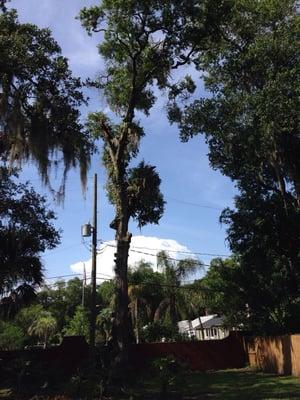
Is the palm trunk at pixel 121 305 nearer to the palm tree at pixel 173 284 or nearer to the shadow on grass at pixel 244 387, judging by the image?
the shadow on grass at pixel 244 387

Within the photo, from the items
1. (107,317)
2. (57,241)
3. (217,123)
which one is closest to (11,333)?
(107,317)

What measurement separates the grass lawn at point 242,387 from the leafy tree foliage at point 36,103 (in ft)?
25.6

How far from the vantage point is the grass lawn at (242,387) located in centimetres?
1426

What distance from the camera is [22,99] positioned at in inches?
687

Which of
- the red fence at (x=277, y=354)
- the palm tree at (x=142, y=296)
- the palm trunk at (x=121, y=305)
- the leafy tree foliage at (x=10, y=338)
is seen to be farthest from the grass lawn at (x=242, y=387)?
the leafy tree foliage at (x=10, y=338)

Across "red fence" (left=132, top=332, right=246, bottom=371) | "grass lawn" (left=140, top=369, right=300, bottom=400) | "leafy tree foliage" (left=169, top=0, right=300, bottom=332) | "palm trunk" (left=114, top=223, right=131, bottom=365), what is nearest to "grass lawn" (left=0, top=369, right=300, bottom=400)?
"grass lawn" (left=140, top=369, right=300, bottom=400)

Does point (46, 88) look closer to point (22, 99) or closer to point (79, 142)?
point (22, 99)

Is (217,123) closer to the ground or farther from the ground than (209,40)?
closer to the ground

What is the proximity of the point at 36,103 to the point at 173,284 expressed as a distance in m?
26.9

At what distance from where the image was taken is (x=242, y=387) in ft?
55.6

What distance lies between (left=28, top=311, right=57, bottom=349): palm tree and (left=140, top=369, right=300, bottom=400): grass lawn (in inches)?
1604

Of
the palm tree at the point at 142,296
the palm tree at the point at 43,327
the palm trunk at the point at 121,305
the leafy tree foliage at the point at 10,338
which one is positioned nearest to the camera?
the palm trunk at the point at 121,305

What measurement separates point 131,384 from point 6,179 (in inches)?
324

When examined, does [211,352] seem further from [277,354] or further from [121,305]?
[121,305]
